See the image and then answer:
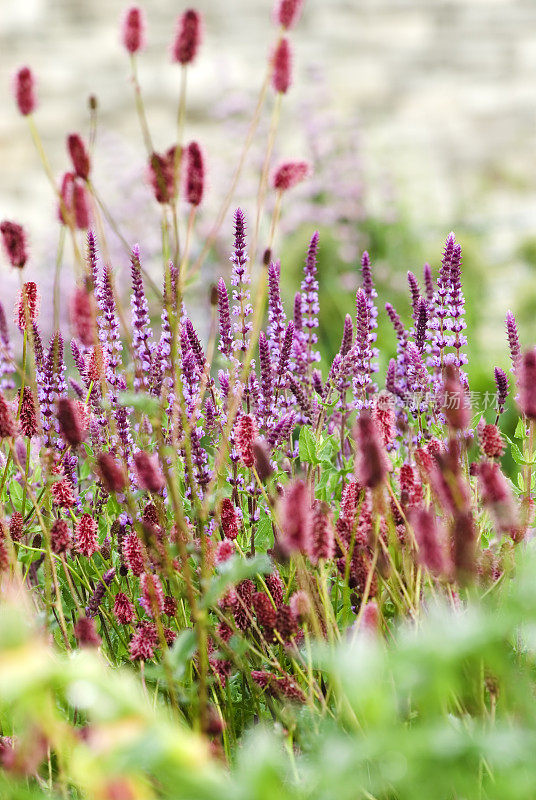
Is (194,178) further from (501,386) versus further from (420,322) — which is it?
(501,386)

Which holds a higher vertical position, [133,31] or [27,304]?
[133,31]

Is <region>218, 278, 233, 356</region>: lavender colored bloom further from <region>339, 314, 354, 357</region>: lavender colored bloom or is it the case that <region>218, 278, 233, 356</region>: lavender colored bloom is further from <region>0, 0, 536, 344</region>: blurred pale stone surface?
<region>0, 0, 536, 344</region>: blurred pale stone surface

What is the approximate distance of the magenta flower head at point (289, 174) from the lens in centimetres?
139

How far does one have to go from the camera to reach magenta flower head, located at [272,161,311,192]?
4.56 ft

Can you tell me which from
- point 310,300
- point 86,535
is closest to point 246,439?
point 86,535

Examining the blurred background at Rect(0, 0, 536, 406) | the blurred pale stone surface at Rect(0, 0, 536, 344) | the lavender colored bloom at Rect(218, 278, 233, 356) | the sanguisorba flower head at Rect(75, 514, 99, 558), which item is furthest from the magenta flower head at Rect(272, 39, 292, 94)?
the blurred pale stone surface at Rect(0, 0, 536, 344)

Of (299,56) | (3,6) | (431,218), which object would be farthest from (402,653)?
(3,6)

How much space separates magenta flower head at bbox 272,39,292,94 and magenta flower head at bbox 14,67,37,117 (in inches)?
15.3

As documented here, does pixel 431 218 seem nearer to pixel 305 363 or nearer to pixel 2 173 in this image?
pixel 2 173

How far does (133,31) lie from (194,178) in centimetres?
26

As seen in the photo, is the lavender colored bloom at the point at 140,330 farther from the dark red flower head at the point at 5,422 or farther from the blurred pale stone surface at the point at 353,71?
the blurred pale stone surface at the point at 353,71

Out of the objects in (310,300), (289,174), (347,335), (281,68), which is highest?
(281,68)

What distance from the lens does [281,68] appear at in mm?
1426

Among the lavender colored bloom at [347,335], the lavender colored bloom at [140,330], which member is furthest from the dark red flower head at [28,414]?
the lavender colored bloom at [347,335]
